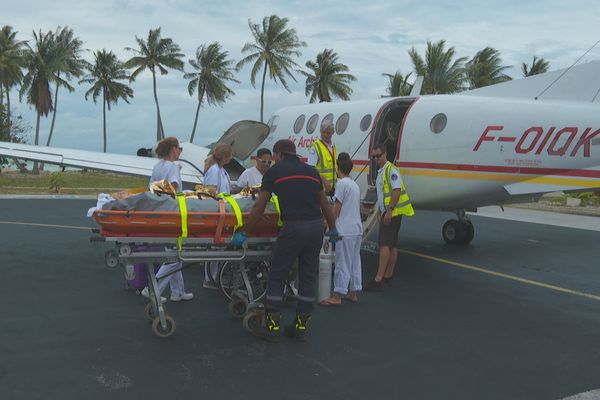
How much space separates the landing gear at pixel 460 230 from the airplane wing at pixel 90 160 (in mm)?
6262

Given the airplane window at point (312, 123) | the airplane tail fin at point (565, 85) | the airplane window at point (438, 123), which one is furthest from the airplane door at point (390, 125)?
the airplane tail fin at point (565, 85)

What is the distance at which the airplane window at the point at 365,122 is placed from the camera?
1072 centimetres

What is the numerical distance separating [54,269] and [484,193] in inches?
299

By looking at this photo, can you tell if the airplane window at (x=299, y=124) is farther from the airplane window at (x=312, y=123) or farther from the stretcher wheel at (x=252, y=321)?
the stretcher wheel at (x=252, y=321)

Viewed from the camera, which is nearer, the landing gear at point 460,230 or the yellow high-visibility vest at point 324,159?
the yellow high-visibility vest at point 324,159

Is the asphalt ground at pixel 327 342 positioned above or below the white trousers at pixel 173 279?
below

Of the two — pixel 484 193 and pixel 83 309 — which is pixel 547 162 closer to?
pixel 484 193

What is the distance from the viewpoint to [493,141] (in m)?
9.06

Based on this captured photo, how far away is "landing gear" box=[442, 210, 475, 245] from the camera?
12.0m

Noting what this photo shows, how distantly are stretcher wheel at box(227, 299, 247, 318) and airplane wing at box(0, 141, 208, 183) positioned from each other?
7125 mm

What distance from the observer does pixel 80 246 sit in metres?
11.0

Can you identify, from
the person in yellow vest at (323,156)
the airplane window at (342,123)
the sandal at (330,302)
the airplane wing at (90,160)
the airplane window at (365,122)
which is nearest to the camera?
the sandal at (330,302)

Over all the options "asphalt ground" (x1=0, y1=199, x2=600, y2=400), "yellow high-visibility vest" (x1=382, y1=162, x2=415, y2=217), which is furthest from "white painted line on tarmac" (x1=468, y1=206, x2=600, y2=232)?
"yellow high-visibility vest" (x1=382, y1=162, x2=415, y2=217)

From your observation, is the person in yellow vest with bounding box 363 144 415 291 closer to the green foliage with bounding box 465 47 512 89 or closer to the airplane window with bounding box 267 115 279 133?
the airplane window with bounding box 267 115 279 133
